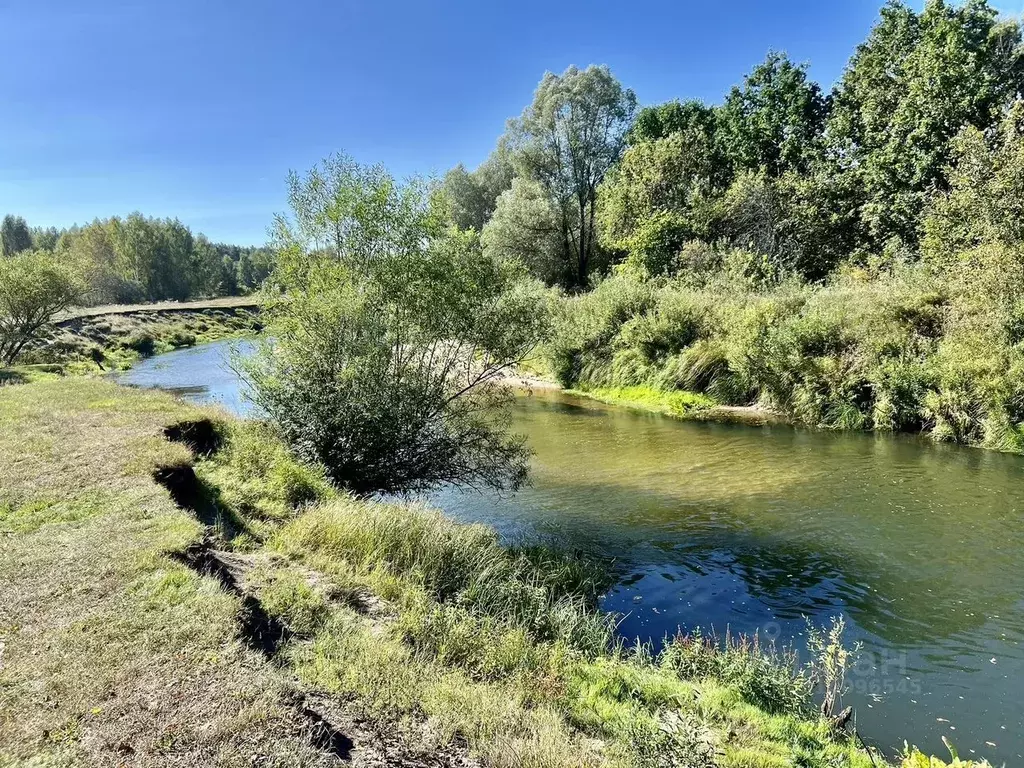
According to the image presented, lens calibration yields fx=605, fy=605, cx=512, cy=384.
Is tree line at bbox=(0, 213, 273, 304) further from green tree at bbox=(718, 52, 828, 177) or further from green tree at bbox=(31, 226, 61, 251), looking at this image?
green tree at bbox=(718, 52, 828, 177)

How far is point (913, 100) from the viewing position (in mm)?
29594

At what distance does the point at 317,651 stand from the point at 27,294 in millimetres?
38421

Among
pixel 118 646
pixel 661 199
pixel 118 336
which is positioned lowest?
pixel 118 646

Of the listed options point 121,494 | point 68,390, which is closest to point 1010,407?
point 121,494

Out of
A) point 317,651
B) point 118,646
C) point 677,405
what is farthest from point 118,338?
point 317,651

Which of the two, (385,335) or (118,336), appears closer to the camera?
(385,335)

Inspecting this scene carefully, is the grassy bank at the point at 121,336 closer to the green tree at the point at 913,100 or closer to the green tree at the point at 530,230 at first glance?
the green tree at the point at 530,230

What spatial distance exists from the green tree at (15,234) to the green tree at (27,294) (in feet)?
315

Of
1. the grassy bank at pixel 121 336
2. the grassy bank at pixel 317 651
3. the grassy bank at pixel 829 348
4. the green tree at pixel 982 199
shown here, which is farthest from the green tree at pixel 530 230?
the grassy bank at pixel 317 651

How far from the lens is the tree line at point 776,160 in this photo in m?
28.7

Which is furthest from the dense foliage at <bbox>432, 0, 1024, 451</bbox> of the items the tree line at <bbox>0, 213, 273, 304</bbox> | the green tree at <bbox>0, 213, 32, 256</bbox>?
the green tree at <bbox>0, 213, 32, 256</bbox>

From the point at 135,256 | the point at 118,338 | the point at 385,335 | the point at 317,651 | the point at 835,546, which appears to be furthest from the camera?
the point at 135,256

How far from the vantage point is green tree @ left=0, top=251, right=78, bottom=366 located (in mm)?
33500

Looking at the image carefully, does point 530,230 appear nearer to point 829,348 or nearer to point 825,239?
point 825,239
